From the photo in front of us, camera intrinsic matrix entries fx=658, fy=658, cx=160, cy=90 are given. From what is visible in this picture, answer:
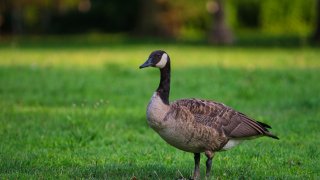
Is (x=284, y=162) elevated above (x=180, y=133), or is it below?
below

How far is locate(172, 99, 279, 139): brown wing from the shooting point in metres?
7.45

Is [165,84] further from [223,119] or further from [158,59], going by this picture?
[223,119]

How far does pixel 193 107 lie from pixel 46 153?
8.57 feet

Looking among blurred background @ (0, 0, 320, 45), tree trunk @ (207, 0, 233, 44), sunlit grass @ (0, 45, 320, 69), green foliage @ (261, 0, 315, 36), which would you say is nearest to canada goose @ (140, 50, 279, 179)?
sunlit grass @ (0, 45, 320, 69)

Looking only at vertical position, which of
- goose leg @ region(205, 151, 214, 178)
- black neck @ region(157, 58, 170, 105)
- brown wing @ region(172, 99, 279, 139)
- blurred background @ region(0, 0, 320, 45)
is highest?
black neck @ region(157, 58, 170, 105)

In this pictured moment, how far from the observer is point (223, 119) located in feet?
24.9

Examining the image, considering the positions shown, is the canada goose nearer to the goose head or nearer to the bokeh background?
the goose head

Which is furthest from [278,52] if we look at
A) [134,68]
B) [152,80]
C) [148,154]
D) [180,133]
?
[180,133]

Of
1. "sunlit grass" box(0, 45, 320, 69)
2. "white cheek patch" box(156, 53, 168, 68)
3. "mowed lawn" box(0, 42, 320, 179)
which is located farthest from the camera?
"sunlit grass" box(0, 45, 320, 69)

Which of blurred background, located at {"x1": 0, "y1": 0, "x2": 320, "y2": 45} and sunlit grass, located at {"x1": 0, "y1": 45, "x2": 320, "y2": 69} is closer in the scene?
sunlit grass, located at {"x1": 0, "y1": 45, "x2": 320, "y2": 69}

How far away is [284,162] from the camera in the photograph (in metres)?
8.63

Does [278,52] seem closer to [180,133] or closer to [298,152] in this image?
[298,152]

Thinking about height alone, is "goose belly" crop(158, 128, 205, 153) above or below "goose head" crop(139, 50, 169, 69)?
below

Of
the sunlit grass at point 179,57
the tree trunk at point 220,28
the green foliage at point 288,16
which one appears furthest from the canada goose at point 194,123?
the green foliage at point 288,16
